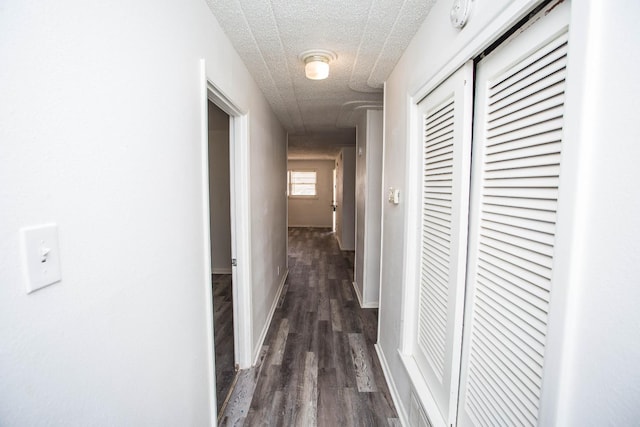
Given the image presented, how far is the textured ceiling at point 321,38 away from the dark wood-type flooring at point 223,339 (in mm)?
2296

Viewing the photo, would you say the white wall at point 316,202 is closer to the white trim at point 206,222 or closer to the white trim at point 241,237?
the white trim at point 241,237

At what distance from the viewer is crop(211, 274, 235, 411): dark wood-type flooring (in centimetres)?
202

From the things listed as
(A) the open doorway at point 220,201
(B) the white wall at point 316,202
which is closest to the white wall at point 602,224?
(A) the open doorway at point 220,201

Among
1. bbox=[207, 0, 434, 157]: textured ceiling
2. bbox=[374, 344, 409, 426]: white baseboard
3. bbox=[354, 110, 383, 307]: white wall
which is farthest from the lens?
bbox=[354, 110, 383, 307]: white wall

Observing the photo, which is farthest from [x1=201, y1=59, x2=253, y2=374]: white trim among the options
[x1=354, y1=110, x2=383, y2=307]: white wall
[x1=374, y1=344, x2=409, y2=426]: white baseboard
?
[x1=354, y1=110, x2=383, y2=307]: white wall

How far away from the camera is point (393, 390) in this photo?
6.28 ft

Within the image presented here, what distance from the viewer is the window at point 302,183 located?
30.6 ft

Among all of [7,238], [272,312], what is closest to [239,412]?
[272,312]

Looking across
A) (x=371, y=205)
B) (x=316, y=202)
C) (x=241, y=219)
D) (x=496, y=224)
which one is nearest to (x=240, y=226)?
(x=241, y=219)

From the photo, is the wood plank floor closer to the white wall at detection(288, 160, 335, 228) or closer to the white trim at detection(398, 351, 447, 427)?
the white trim at detection(398, 351, 447, 427)

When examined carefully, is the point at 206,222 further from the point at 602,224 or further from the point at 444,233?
the point at 602,224

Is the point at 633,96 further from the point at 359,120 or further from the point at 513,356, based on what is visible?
the point at 359,120

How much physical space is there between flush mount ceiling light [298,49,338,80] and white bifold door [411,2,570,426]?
0.79 m


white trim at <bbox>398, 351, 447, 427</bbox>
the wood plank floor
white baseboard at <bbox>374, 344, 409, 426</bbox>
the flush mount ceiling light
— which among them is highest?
the flush mount ceiling light
